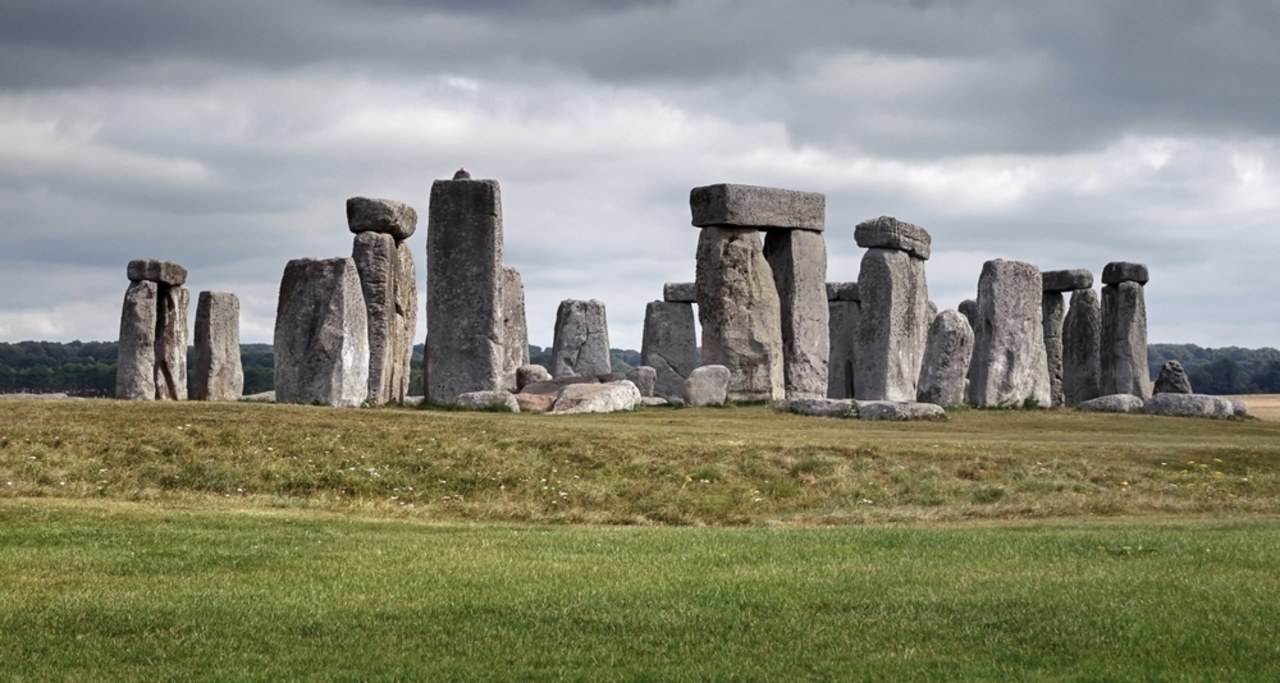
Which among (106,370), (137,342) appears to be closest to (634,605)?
(137,342)

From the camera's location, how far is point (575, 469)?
19.6 meters

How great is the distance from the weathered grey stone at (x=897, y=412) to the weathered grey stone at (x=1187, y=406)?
6.79 metres

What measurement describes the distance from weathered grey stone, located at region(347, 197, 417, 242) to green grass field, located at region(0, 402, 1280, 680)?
5.70 metres

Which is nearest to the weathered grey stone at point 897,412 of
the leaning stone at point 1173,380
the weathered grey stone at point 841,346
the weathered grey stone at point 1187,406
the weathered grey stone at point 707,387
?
the weathered grey stone at point 707,387

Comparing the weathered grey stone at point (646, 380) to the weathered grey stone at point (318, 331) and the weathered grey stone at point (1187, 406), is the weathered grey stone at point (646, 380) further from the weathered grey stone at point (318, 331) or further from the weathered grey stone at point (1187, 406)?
the weathered grey stone at point (318, 331)

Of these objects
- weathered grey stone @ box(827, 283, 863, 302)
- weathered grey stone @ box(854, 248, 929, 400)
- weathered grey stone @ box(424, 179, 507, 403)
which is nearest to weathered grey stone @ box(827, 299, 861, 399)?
weathered grey stone @ box(827, 283, 863, 302)

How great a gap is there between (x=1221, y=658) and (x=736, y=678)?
110 inches

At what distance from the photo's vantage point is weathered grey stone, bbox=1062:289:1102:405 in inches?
1683

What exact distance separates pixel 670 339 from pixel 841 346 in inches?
297

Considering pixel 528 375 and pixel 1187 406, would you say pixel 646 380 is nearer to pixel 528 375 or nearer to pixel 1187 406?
pixel 528 375

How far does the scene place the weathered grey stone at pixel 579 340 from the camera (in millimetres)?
47000

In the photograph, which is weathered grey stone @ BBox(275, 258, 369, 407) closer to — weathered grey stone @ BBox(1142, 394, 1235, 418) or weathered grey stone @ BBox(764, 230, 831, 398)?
weathered grey stone @ BBox(764, 230, 831, 398)

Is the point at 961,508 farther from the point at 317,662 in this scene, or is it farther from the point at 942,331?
the point at 942,331

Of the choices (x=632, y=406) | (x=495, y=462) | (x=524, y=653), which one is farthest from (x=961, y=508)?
(x=632, y=406)
